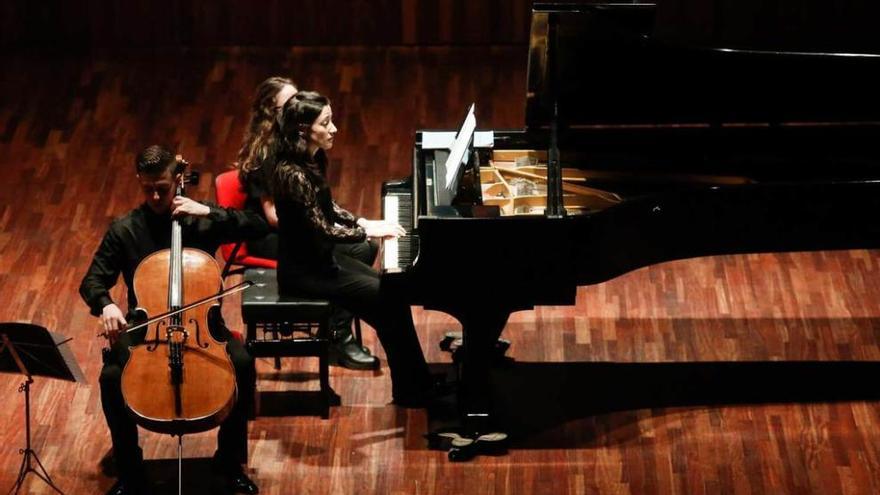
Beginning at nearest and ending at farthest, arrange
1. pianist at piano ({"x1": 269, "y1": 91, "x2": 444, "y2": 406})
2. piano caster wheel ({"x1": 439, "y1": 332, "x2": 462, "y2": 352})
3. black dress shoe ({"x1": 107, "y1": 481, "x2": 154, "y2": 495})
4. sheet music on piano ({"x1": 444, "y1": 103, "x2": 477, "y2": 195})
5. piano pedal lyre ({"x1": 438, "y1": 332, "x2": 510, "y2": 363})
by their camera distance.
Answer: black dress shoe ({"x1": 107, "y1": 481, "x2": 154, "y2": 495}) → sheet music on piano ({"x1": 444, "y1": 103, "x2": 477, "y2": 195}) → pianist at piano ({"x1": 269, "y1": 91, "x2": 444, "y2": 406}) → piano pedal lyre ({"x1": 438, "y1": 332, "x2": 510, "y2": 363}) → piano caster wheel ({"x1": 439, "y1": 332, "x2": 462, "y2": 352})

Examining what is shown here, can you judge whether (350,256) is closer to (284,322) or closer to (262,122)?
(284,322)

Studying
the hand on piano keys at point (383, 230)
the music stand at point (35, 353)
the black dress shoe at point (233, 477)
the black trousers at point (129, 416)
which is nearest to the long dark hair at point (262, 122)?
the hand on piano keys at point (383, 230)

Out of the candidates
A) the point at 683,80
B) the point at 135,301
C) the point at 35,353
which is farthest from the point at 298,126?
the point at 683,80

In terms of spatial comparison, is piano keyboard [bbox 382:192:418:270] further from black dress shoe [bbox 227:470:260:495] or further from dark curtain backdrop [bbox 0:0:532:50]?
dark curtain backdrop [bbox 0:0:532:50]

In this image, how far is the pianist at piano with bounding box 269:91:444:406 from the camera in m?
5.79

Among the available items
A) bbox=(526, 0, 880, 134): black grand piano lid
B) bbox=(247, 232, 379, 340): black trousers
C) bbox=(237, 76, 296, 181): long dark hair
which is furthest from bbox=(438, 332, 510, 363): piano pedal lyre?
bbox=(237, 76, 296, 181): long dark hair

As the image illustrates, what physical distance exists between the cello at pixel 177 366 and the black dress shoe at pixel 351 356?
1.22 metres

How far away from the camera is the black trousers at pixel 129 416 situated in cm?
534

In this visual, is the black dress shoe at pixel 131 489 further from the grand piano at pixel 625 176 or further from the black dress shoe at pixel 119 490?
the grand piano at pixel 625 176

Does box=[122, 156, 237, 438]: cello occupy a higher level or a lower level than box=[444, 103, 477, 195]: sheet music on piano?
lower

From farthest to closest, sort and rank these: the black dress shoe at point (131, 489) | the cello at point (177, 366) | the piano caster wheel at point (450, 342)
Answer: the piano caster wheel at point (450, 342) → the black dress shoe at point (131, 489) → the cello at point (177, 366)

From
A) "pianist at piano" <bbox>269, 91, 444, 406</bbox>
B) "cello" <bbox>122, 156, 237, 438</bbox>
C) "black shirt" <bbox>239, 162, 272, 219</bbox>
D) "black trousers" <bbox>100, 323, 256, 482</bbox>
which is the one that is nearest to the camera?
"cello" <bbox>122, 156, 237, 438</bbox>

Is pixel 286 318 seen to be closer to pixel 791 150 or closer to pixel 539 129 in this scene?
pixel 539 129

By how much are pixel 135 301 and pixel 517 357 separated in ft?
A: 5.76
